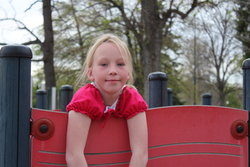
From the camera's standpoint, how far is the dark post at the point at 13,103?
1529mm

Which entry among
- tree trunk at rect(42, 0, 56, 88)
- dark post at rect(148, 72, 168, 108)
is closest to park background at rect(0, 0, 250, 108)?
tree trunk at rect(42, 0, 56, 88)

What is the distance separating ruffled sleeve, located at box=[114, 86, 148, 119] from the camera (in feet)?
5.50

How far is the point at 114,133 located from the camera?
171 centimetres

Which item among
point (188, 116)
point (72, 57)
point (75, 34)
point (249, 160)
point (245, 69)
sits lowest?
point (249, 160)

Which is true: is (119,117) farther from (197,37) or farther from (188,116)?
(197,37)

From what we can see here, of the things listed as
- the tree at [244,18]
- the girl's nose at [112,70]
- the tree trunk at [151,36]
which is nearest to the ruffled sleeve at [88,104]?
the girl's nose at [112,70]

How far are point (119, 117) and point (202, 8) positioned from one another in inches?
370

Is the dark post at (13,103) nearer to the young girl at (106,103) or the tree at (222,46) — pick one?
the young girl at (106,103)

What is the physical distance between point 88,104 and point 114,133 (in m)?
0.21

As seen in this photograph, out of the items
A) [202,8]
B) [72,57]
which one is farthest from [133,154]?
[72,57]

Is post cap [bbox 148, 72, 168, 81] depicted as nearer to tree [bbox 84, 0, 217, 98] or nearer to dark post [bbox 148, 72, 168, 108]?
dark post [bbox 148, 72, 168, 108]

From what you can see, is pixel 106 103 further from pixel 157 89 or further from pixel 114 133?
pixel 157 89

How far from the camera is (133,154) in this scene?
166cm

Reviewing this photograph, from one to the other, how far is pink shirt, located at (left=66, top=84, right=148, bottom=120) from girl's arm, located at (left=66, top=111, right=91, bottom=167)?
3 cm
